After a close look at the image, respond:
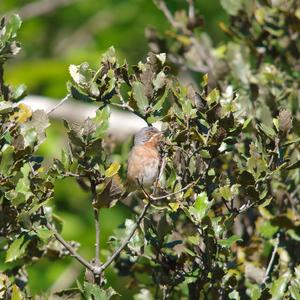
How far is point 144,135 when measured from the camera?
3.07 metres

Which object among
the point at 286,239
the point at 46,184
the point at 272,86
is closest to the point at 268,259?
the point at 286,239

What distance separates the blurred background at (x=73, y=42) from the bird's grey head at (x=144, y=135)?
347 centimetres

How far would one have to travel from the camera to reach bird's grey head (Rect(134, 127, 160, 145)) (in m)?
2.94

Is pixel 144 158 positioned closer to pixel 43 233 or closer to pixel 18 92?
pixel 18 92

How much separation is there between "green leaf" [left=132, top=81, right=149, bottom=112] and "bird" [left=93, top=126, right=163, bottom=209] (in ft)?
0.42

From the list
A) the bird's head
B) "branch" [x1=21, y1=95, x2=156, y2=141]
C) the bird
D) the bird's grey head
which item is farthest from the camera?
"branch" [x1=21, y1=95, x2=156, y2=141]

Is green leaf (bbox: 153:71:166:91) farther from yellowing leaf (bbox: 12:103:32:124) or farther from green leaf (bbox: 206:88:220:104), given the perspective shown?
yellowing leaf (bbox: 12:103:32:124)

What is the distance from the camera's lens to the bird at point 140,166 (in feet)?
8.24

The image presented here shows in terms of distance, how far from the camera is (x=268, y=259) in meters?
3.12

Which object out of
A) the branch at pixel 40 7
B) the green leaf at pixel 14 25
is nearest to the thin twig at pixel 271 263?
the green leaf at pixel 14 25

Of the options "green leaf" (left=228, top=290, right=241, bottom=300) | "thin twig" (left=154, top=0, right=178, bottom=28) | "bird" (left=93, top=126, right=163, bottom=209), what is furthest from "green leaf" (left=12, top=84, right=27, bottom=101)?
"thin twig" (left=154, top=0, right=178, bottom=28)

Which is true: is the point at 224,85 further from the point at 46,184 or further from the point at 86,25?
the point at 86,25

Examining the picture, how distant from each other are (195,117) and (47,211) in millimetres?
695

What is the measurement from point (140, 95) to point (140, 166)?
515 millimetres
